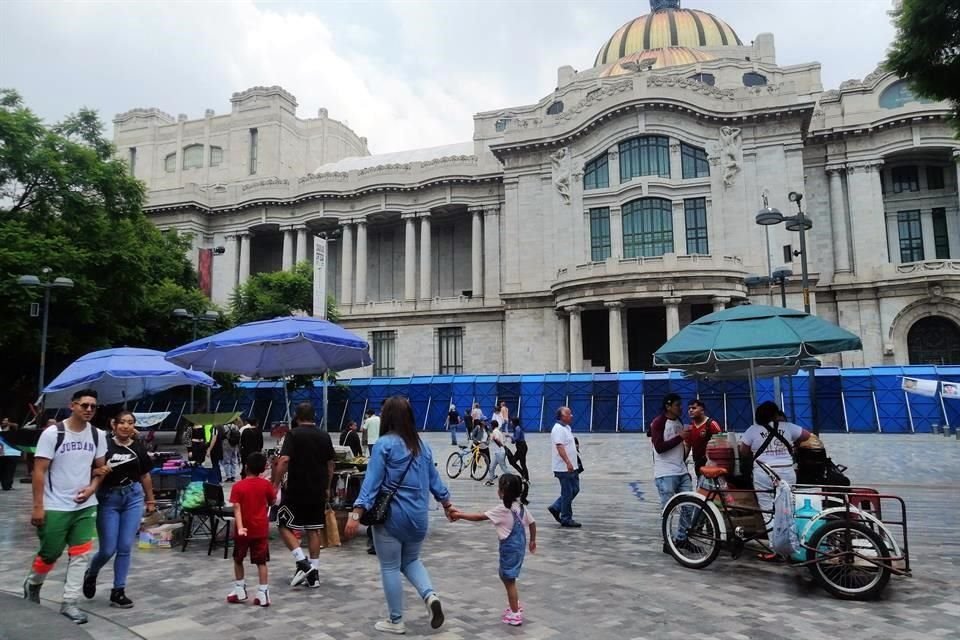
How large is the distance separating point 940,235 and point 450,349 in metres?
31.2

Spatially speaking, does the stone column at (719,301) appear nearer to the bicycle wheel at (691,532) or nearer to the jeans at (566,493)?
the jeans at (566,493)

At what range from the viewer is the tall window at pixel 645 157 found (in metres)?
39.8

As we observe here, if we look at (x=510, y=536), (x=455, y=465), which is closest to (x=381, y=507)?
(x=510, y=536)

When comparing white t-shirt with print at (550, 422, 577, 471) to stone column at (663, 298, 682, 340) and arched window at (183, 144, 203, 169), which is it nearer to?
stone column at (663, 298, 682, 340)

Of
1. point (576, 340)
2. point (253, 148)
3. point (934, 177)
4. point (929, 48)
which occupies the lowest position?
point (576, 340)

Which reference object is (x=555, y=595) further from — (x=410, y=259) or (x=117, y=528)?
(x=410, y=259)

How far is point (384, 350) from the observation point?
47812 millimetres

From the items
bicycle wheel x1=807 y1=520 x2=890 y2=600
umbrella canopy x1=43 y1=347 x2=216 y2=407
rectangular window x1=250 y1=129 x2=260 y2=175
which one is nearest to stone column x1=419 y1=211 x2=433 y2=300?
rectangular window x1=250 y1=129 x2=260 y2=175

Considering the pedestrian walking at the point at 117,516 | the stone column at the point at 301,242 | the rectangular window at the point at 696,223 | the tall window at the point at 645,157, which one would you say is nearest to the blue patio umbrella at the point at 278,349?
the pedestrian walking at the point at 117,516

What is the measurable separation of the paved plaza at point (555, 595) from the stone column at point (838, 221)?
110ft

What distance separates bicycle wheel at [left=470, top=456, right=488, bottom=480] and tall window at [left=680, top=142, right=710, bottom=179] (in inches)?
1090

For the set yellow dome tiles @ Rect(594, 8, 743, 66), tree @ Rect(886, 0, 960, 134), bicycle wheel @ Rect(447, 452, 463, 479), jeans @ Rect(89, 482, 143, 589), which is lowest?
bicycle wheel @ Rect(447, 452, 463, 479)

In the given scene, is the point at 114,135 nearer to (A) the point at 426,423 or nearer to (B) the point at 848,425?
(A) the point at 426,423

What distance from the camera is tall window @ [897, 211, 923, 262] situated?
41250 mm
